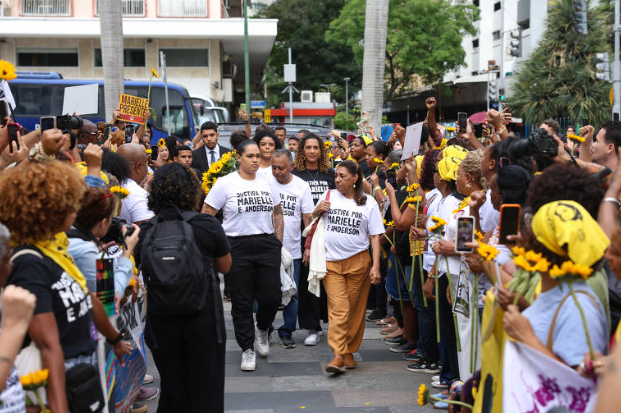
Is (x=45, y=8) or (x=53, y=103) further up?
(x=45, y=8)

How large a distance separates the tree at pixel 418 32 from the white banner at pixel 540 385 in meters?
42.3

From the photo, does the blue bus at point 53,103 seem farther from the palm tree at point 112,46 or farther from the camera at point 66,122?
the camera at point 66,122

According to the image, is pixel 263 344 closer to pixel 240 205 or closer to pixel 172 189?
pixel 240 205

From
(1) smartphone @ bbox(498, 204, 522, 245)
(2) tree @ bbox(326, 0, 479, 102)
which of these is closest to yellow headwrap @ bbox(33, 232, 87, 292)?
(1) smartphone @ bbox(498, 204, 522, 245)

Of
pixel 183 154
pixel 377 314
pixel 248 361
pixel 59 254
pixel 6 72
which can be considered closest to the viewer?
pixel 59 254

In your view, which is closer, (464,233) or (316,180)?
(464,233)

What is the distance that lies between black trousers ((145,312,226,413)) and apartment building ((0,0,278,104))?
3194 centimetres

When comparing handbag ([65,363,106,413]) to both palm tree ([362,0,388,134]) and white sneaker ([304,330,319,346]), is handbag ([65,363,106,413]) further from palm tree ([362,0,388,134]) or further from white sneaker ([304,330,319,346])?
palm tree ([362,0,388,134])

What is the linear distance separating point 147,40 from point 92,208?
34.0m

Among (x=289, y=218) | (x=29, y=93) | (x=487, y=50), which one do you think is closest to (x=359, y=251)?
(x=289, y=218)

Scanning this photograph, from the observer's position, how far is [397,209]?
708 centimetres

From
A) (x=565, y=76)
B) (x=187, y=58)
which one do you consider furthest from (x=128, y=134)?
(x=187, y=58)

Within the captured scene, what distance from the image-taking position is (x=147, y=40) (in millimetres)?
36531

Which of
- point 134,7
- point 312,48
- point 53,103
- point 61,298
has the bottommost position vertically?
point 61,298
